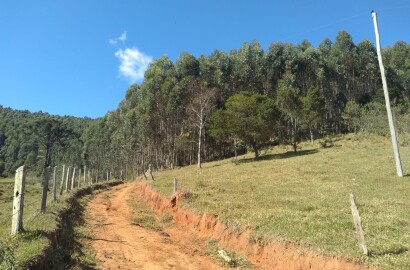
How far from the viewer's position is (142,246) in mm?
15070

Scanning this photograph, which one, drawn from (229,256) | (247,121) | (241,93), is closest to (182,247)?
(229,256)

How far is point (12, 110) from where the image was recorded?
619 ft

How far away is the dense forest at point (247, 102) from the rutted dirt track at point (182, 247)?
34.1 m

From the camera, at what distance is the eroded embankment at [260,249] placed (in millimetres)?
10937

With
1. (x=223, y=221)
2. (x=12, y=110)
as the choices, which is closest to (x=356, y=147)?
(x=223, y=221)

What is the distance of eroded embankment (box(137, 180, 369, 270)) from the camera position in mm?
10937

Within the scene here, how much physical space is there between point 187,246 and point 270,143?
192 feet

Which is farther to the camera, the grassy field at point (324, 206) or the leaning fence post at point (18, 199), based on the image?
the grassy field at point (324, 206)

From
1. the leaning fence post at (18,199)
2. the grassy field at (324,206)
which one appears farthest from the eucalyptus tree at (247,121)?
the leaning fence post at (18,199)

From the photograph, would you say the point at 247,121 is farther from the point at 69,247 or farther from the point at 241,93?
the point at 69,247

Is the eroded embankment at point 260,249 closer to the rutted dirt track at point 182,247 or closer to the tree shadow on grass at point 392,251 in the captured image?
the rutted dirt track at point 182,247

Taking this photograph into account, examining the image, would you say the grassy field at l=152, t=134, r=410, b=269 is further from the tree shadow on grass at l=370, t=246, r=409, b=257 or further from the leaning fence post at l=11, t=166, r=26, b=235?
the leaning fence post at l=11, t=166, r=26, b=235

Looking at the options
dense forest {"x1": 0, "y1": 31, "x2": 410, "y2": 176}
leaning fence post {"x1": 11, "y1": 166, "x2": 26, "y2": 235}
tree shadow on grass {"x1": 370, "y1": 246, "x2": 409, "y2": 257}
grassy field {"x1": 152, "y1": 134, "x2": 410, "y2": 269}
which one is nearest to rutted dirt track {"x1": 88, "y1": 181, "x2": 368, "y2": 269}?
grassy field {"x1": 152, "y1": 134, "x2": 410, "y2": 269}

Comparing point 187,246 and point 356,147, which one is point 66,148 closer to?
point 356,147
